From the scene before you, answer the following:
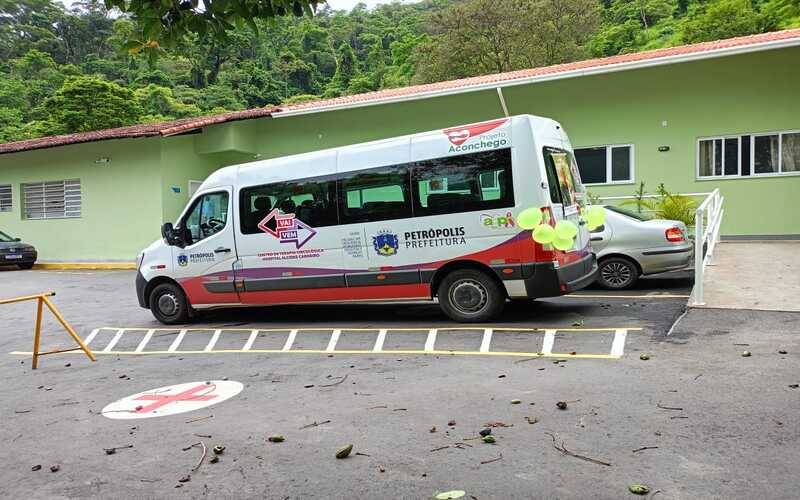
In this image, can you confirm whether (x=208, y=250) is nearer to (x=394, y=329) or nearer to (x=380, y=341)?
(x=394, y=329)

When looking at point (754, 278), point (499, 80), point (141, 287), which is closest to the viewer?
point (754, 278)

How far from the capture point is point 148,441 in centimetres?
458

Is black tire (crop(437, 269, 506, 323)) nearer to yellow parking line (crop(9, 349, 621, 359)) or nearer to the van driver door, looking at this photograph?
yellow parking line (crop(9, 349, 621, 359))

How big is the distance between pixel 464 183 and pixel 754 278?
14.5 ft

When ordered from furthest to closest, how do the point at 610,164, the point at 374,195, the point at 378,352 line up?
1. the point at 610,164
2. the point at 374,195
3. the point at 378,352

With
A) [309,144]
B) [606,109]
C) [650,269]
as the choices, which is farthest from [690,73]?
[309,144]

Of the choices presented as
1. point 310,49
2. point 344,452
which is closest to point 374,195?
point 344,452

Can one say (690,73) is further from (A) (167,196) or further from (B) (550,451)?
(A) (167,196)

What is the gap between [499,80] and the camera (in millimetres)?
15695

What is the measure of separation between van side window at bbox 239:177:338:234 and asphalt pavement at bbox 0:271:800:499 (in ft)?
5.40

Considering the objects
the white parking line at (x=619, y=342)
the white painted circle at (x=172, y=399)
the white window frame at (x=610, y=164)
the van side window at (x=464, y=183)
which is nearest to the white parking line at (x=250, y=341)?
the white painted circle at (x=172, y=399)

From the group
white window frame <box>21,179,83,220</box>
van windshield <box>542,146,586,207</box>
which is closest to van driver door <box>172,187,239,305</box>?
van windshield <box>542,146,586,207</box>

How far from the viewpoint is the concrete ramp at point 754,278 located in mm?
7585

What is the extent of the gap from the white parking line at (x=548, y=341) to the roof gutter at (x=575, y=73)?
29.3 feet
